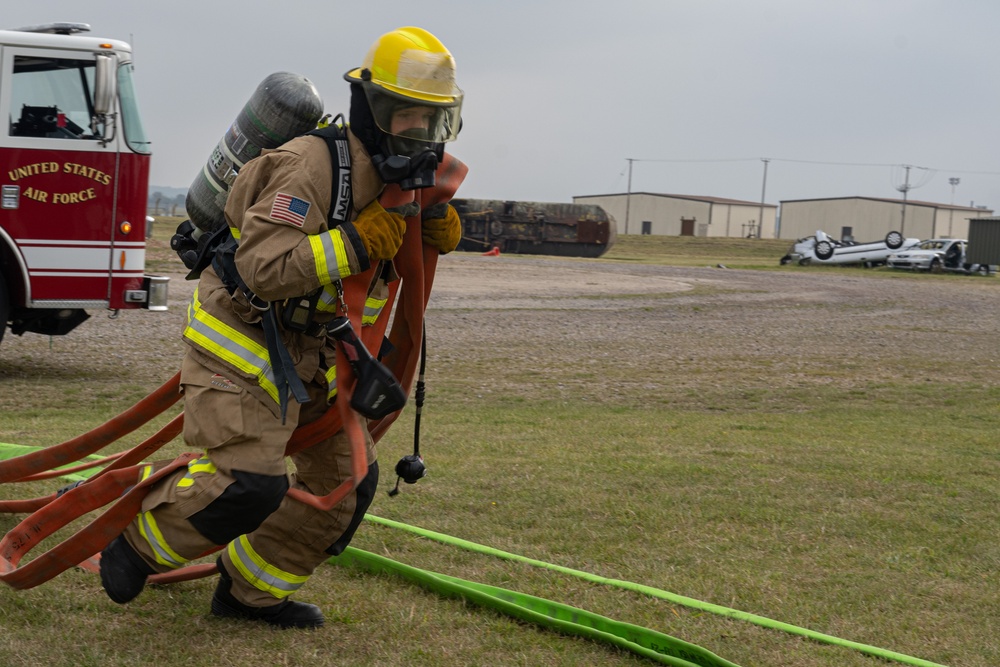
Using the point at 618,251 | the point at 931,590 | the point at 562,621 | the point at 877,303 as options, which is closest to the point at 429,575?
the point at 562,621

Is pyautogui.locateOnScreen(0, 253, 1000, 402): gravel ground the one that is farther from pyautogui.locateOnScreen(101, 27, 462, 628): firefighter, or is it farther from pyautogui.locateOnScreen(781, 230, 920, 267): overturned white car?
pyautogui.locateOnScreen(781, 230, 920, 267): overturned white car

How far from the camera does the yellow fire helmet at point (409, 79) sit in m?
3.03

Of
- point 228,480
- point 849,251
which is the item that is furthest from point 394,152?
point 849,251

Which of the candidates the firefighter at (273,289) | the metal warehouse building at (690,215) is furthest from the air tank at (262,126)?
the metal warehouse building at (690,215)

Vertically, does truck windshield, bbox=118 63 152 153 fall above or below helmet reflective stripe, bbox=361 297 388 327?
above

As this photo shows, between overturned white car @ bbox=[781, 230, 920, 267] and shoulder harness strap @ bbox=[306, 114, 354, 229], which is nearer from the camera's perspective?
shoulder harness strap @ bbox=[306, 114, 354, 229]

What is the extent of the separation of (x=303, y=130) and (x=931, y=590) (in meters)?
3.00

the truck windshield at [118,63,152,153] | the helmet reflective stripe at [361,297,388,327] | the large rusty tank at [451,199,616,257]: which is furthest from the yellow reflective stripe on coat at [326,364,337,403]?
the large rusty tank at [451,199,616,257]

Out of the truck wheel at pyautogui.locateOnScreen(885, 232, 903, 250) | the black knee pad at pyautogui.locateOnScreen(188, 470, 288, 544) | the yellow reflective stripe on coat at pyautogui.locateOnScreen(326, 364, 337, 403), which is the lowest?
the black knee pad at pyautogui.locateOnScreen(188, 470, 288, 544)

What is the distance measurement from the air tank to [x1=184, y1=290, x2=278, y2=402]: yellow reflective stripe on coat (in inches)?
23.3

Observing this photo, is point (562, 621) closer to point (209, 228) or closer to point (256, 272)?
point (256, 272)

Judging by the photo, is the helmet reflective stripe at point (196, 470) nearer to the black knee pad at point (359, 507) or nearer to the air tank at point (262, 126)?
the black knee pad at point (359, 507)

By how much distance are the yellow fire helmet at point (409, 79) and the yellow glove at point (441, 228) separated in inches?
13.9

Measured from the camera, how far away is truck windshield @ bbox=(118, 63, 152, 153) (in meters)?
8.84
